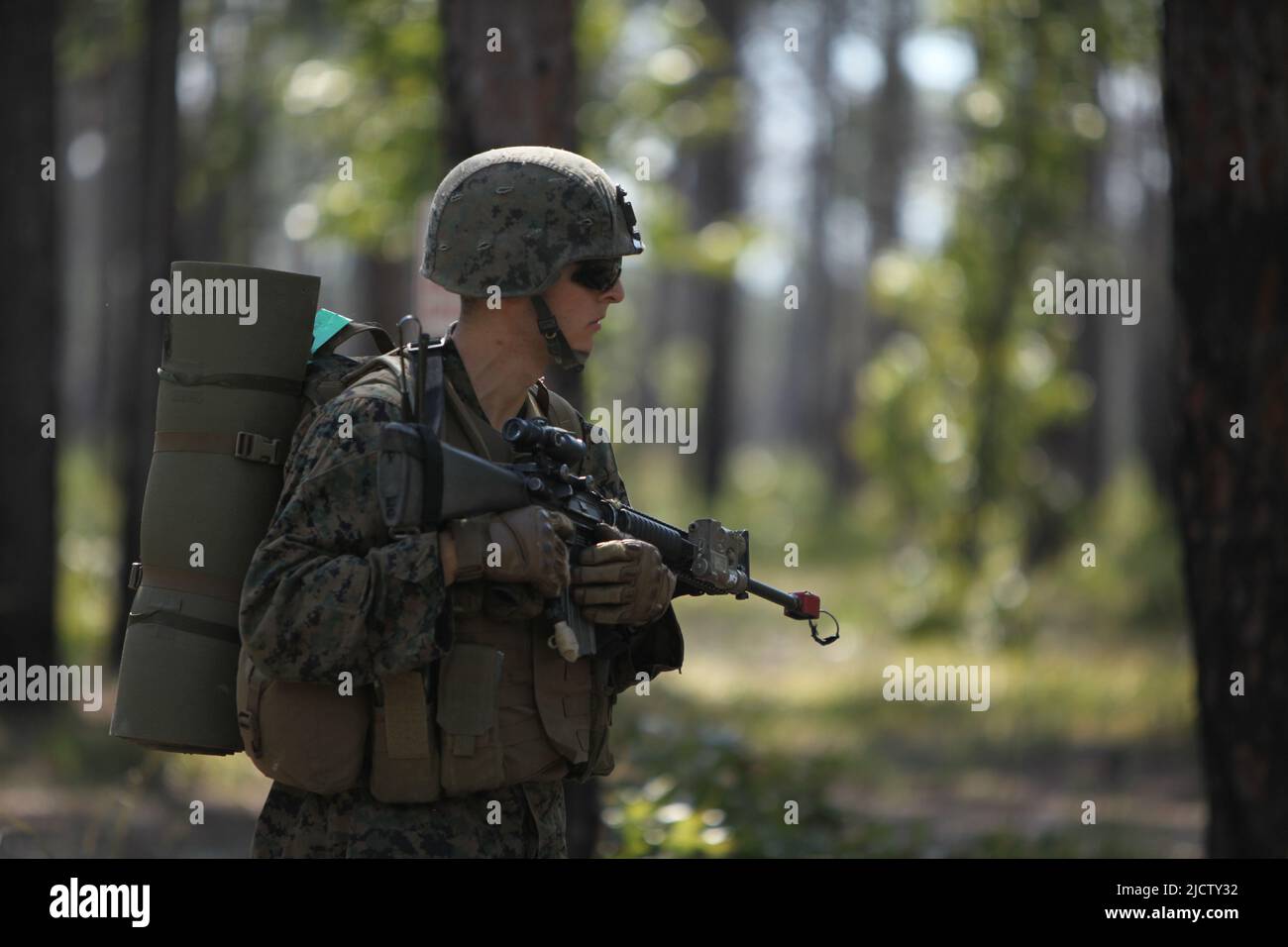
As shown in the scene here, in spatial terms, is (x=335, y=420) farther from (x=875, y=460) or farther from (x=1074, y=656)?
(x=875, y=460)

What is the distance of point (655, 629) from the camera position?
3289mm

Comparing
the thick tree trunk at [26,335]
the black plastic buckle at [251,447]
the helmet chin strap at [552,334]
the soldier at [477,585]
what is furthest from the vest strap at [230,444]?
the thick tree trunk at [26,335]

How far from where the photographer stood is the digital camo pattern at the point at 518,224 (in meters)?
3.03

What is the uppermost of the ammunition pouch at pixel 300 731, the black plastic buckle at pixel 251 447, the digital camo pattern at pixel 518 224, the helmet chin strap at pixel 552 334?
the digital camo pattern at pixel 518 224

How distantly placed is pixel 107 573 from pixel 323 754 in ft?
36.9

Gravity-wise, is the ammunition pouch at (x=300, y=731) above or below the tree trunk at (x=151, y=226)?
below

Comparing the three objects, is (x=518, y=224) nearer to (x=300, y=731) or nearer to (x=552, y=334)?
(x=552, y=334)

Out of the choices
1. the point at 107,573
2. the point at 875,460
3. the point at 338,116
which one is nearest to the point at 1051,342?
the point at 875,460

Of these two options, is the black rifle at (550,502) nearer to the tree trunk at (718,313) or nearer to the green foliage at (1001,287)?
the green foliage at (1001,287)

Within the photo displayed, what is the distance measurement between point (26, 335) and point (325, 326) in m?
6.24

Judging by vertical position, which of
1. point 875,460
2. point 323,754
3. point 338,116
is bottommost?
point 323,754

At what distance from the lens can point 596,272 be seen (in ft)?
10.2

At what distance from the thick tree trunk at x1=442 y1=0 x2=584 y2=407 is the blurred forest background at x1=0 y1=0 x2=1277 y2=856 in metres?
0.01

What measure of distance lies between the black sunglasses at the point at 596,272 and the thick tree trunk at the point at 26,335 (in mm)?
6378
